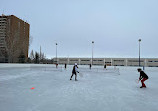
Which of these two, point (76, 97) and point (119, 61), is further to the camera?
point (119, 61)

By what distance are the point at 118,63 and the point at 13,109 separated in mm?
78888

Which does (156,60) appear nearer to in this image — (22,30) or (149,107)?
(149,107)

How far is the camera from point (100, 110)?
3.58m

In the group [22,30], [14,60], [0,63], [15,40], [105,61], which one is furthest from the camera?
[22,30]

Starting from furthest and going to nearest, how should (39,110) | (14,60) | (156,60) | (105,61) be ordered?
1. (105,61)
2. (156,60)
3. (14,60)
4. (39,110)

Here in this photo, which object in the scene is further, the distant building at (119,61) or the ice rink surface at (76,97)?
the distant building at (119,61)

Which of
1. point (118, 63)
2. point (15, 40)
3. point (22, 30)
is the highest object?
point (22, 30)

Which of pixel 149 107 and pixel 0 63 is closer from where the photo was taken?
pixel 149 107

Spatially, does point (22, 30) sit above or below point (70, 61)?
above

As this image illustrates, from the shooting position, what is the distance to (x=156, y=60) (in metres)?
71.6

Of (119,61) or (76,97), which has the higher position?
(76,97)

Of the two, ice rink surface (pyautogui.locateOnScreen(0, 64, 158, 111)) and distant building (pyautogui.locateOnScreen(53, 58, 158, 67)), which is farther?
distant building (pyautogui.locateOnScreen(53, 58, 158, 67))

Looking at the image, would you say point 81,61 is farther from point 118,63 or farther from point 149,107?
point 149,107

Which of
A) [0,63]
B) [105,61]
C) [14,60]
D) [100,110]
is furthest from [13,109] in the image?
[105,61]
